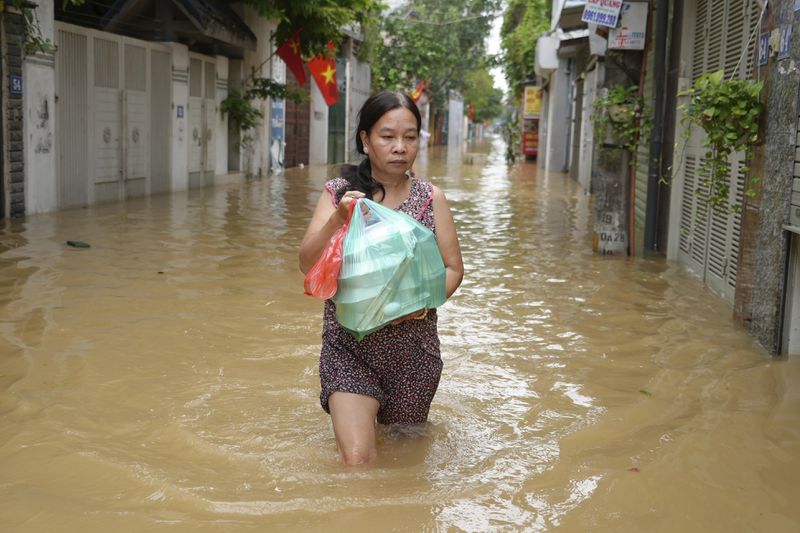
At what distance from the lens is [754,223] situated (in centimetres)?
568

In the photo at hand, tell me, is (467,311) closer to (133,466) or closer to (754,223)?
(754,223)

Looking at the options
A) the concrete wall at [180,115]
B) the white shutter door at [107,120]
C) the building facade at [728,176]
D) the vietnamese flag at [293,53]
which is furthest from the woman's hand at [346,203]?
the vietnamese flag at [293,53]

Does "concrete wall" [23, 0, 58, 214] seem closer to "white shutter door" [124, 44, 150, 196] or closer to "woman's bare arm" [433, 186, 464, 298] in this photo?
"white shutter door" [124, 44, 150, 196]

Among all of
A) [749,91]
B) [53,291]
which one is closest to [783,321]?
[749,91]

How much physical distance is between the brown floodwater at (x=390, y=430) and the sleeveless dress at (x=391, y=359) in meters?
0.28

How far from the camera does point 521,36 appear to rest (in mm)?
32344

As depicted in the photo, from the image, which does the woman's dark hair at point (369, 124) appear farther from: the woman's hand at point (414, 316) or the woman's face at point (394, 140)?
the woman's hand at point (414, 316)

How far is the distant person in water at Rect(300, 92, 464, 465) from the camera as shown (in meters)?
3.46

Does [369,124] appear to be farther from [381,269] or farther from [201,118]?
[201,118]

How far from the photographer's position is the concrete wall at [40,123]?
11.5m

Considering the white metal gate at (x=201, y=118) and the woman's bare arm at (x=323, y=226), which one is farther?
the white metal gate at (x=201, y=118)

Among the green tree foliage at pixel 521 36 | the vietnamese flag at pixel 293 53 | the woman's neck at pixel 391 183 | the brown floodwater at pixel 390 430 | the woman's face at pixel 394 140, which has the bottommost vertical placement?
the brown floodwater at pixel 390 430

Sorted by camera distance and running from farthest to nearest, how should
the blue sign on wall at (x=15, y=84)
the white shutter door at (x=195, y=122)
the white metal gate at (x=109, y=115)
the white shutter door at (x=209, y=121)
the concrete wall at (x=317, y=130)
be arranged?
the concrete wall at (x=317, y=130), the white shutter door at (x=209, y=121), the white shutter door at (x=195, y=122), the white metal gate at (x=109, y=115), the blue sign on wall at (x=15, y=84)

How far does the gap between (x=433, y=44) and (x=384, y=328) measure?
118ft
